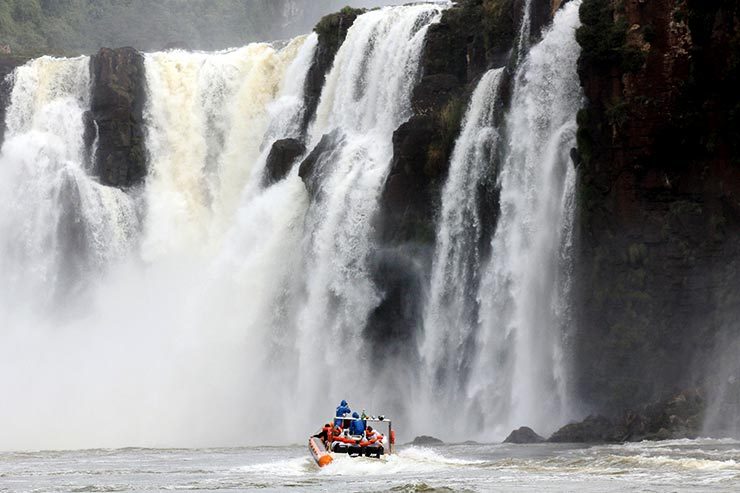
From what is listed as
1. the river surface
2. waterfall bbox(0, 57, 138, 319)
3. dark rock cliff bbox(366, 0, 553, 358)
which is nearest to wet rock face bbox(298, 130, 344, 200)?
dark rock cliff bbox(366, 0, 553, 358)

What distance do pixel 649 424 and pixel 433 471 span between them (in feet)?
29.1

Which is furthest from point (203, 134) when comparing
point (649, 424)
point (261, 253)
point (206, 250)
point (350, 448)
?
point (350, 448)

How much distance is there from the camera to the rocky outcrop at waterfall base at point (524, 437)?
133ft

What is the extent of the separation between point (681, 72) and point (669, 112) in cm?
139

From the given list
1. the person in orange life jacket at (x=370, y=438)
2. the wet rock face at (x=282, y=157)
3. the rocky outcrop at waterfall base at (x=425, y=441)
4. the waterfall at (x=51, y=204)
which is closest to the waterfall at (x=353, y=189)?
the wet rock face at (x=282, y=157)

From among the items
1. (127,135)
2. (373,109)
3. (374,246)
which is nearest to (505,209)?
(374,246)

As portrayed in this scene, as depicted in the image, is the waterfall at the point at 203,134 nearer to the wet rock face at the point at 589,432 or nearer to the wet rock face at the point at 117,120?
the wet rock face at the point at 117,120

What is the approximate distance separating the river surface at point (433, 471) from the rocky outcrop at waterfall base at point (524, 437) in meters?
1.07

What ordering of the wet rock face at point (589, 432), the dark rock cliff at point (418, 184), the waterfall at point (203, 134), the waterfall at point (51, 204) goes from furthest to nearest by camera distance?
the waterfall at point (203, 134) → the waterfall at point (51, 204) → the dark rock cliff at point (418, 184) → the wet rock face at point (589, 432)

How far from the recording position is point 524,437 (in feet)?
134

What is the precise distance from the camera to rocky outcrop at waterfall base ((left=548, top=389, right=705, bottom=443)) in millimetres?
38062

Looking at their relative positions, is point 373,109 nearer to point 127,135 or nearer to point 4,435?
point 127,135

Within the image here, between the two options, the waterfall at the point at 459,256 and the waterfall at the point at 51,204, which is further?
the waterfall at the point at 51,204

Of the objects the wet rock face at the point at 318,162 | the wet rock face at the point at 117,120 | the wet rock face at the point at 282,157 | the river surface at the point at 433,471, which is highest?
the wet rock face at the point at 117,120
